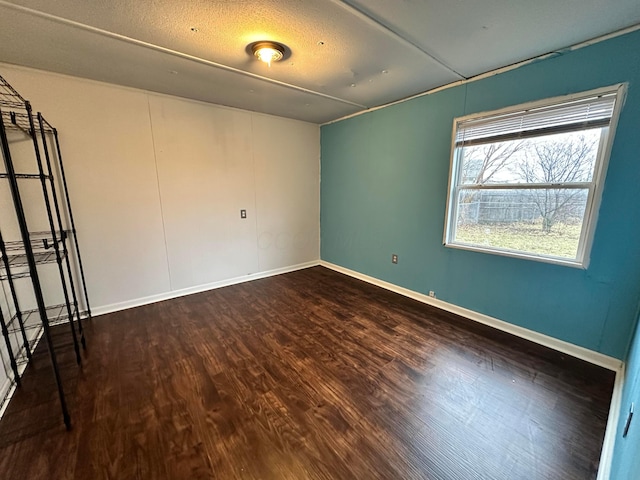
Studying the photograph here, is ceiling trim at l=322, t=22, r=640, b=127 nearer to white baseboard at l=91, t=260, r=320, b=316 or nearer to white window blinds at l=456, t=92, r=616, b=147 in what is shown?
white window blinds at l=456, t=92, r=616, b=147

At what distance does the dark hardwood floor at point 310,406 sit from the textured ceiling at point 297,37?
2.49 metres

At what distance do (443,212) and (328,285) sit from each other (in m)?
1.87

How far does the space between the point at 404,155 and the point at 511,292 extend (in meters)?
1.93

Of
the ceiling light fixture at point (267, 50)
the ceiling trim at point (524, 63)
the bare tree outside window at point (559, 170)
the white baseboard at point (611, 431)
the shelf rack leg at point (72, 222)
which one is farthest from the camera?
the shelf rack leg at point (72, 222)

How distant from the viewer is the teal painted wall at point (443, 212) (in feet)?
6.20

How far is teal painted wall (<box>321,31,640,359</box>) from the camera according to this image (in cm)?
189

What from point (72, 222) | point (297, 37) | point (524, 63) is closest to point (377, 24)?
point (297, 37)

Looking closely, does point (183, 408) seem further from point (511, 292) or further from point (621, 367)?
point (621, 367)

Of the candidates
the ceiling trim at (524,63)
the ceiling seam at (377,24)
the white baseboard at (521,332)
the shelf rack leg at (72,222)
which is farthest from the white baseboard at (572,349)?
the shelf rack leg at (72,222)

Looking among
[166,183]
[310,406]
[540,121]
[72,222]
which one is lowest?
[310,406]

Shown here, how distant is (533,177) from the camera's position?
2311 mm

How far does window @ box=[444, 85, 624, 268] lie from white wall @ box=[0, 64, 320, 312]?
259 centimetres

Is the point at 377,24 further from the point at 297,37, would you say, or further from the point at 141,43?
the point at 141,43

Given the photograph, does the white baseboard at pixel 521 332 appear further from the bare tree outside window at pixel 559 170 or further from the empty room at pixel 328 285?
the bare tree outside window at pixel 559 170
